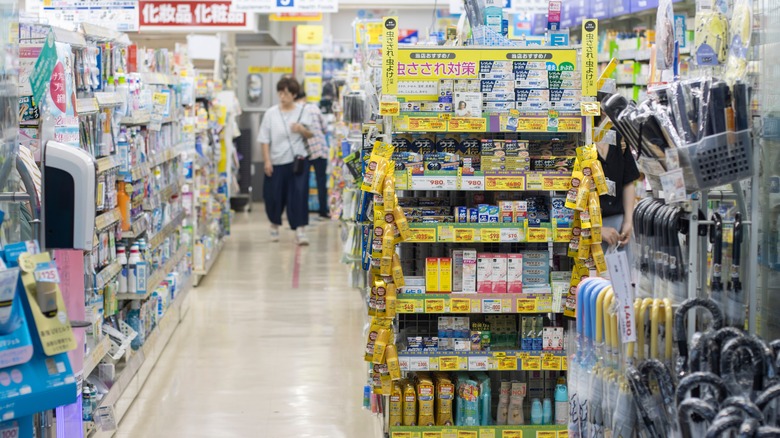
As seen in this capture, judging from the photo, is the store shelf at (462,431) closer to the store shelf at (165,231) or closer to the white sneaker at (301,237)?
the store shelf at (165,231)

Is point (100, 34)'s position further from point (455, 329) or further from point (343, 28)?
point (343, 28)

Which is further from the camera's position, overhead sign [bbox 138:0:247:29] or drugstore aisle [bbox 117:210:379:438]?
overhead sign [bbox 138:0:247:29]

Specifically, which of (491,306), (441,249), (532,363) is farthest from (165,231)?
(532,363)

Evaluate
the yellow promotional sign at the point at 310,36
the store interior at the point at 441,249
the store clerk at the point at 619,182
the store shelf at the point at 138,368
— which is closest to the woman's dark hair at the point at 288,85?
the store interior at the point at 441,249

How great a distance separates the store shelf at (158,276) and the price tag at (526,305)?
2397mm

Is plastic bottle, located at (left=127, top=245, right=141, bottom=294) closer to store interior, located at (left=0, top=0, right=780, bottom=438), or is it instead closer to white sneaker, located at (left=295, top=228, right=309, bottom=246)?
store interior, located at (left=0, top=0, right=780, bottom=438)

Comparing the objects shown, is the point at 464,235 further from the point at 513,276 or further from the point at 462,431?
the point at 462,431

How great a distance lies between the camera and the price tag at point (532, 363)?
199 inches

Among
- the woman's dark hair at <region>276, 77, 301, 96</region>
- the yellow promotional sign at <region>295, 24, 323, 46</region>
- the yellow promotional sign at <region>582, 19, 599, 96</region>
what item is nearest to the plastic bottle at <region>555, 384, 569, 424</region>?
the yellow promotional sign at <region>582, 19, 599, 96</region>

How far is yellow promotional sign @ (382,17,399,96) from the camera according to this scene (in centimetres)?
492

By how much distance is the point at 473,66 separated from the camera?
4992 mm

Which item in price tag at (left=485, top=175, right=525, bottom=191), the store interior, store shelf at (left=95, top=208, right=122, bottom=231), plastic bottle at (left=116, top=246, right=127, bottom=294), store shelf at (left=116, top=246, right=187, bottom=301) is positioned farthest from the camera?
store shelf at (left=116, top=246, right=187, bottom=301)

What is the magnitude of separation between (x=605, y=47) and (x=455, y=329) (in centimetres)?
654

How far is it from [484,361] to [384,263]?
67 cm
